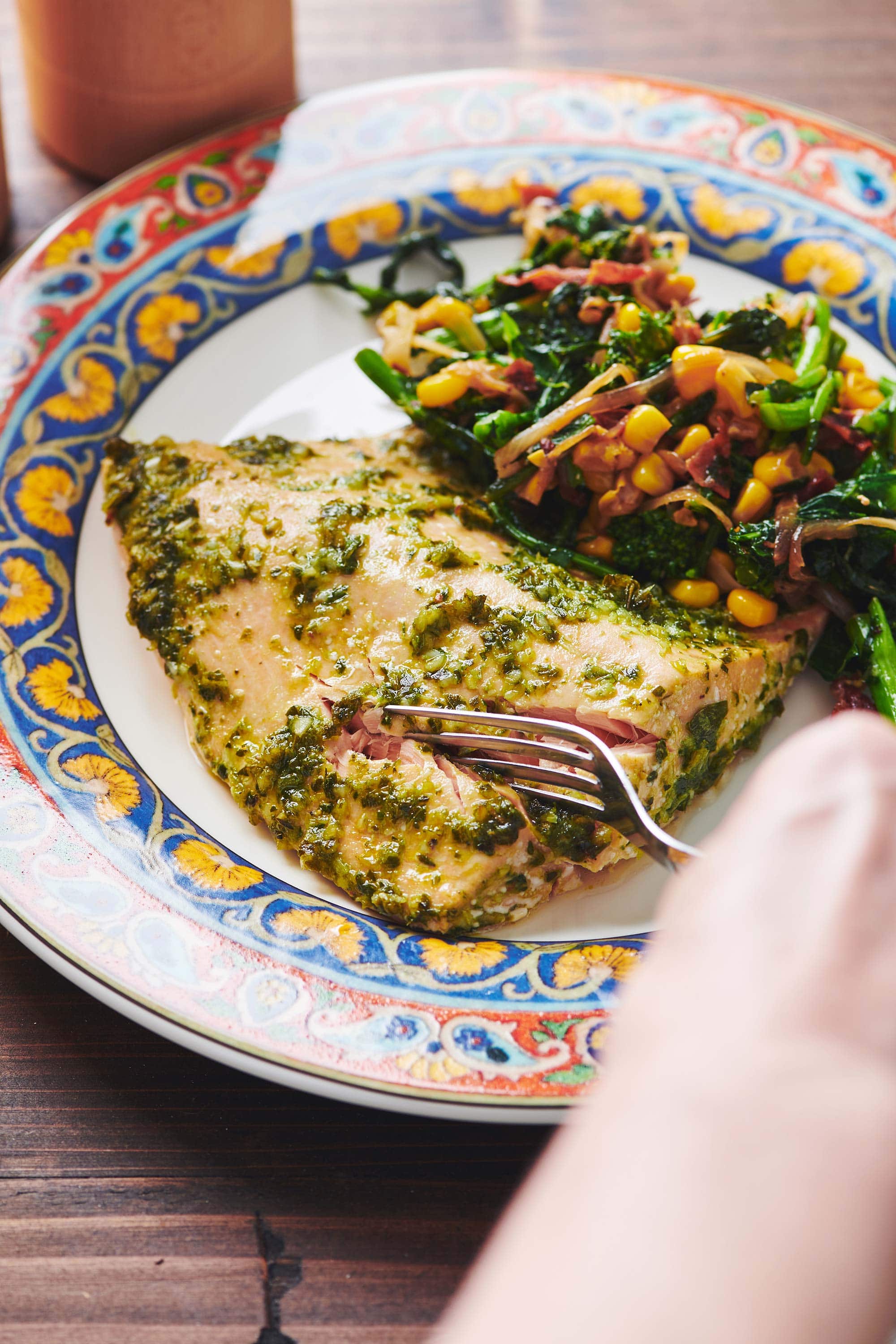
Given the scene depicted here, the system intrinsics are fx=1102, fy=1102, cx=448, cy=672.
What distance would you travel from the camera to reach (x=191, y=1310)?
2654 millimetres

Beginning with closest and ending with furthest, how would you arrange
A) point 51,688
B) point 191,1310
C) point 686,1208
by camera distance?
point 686,1208 → point 191,1310 → point 51,688

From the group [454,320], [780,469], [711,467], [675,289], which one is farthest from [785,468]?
[454,320]

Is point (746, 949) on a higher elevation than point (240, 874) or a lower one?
higher

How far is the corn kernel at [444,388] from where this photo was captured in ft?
14.4

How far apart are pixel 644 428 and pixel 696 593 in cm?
64

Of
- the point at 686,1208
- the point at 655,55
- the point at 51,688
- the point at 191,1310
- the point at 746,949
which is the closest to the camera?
the point at 686,1208

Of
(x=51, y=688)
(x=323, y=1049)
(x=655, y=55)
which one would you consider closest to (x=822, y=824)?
(x=323, y=1049)

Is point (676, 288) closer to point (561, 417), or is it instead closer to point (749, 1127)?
point (561, 417)

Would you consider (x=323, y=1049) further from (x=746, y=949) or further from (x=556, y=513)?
(x=556, y=513)

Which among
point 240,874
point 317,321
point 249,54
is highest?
point 249,54

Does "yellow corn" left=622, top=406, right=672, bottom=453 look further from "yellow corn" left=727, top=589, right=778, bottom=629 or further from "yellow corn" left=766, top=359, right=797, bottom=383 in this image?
"yellow corn" left=727, top=589, right=778, bottom=629

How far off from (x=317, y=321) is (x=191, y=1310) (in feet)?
12.7

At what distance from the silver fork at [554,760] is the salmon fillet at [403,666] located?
0.15 ft

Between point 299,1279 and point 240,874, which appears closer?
point 299,1279
